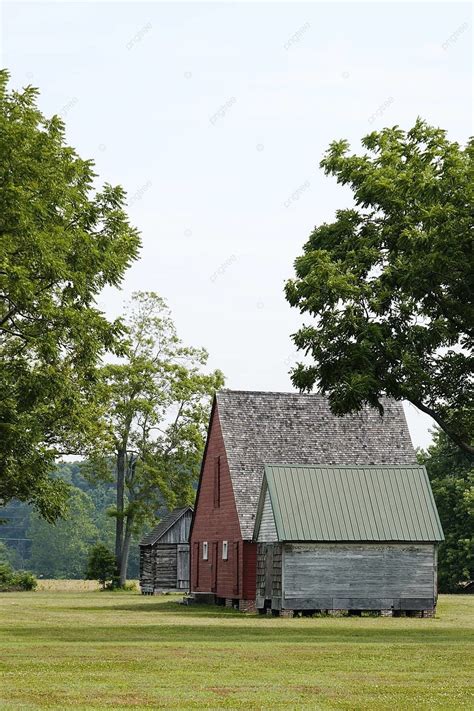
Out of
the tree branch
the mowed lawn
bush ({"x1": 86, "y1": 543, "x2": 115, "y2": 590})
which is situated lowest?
the mowed lawn

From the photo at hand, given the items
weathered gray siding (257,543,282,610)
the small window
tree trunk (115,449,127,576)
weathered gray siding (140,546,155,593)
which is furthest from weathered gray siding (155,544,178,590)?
weathered gray siding (257,543,282,610)

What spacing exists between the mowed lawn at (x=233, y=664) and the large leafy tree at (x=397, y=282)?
7.04m

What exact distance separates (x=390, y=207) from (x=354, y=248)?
1.68m

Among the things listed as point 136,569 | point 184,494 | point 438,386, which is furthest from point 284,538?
point 136,569

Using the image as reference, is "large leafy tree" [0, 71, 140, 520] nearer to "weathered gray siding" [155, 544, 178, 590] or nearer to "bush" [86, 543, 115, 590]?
"weathered gray siding" [155, 544, 178, 590]

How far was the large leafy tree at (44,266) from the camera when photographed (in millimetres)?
36250

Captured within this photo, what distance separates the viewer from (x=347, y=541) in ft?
154

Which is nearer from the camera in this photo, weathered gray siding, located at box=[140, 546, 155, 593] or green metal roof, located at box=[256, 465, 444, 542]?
green metal roof, located at box=[256, 465, 444, 542]

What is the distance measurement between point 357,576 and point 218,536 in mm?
11185

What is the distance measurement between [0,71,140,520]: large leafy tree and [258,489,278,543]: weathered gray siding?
900 cm

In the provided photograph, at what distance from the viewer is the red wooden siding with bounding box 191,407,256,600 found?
52.2 metres

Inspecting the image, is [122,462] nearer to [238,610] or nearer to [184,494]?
[184,494]

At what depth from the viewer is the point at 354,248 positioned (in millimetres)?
38125

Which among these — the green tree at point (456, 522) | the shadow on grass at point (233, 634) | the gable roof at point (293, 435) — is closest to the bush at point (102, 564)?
the green tree at point (456, 522)
